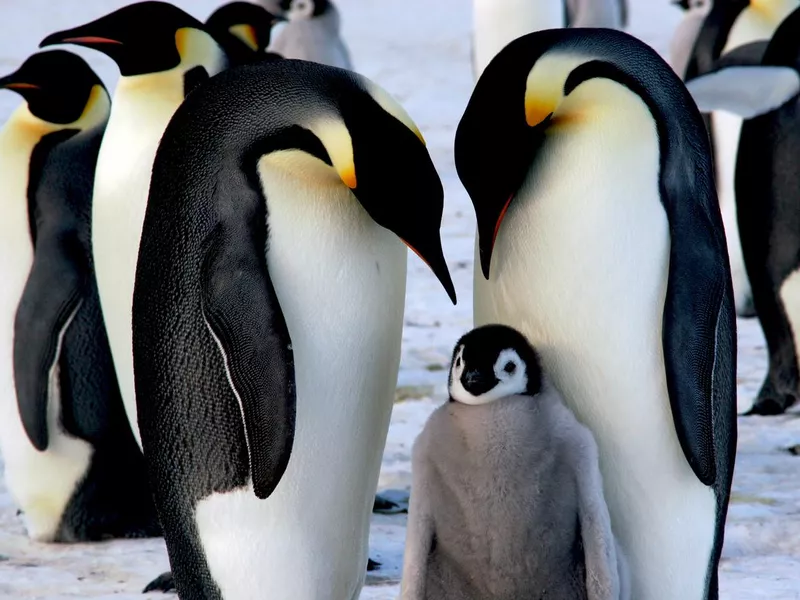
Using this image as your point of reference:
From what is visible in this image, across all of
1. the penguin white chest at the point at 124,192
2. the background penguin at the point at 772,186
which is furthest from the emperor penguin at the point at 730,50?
the penguin white chest at the point at 124,192

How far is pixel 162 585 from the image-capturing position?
335 cm

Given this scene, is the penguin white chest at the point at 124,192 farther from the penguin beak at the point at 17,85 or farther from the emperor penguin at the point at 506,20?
the emperor penguin at the point at 506,20

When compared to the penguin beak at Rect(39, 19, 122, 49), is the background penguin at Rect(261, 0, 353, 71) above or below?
below

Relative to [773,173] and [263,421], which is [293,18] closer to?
[773,173]

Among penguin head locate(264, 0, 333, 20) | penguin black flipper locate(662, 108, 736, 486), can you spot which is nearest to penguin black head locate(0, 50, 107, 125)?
penguin black flipper locate(662, 108, 736, 486)

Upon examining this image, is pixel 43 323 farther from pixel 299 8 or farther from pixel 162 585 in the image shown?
pixel 299 8

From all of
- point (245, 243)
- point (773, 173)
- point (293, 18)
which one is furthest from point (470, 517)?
point (293, 18)

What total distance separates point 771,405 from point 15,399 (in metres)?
2.43

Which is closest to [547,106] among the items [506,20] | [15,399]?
[15,399]

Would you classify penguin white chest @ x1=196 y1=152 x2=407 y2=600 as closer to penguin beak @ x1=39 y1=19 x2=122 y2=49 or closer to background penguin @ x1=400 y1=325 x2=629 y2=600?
background penguin @ x1=400 y1=325 x2=629 y2=600

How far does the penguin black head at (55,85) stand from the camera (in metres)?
4.02

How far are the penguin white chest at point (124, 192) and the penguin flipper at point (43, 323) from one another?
1.40ft

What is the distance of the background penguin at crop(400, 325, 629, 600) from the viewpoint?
252 cm

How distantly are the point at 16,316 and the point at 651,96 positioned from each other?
1984 mm
